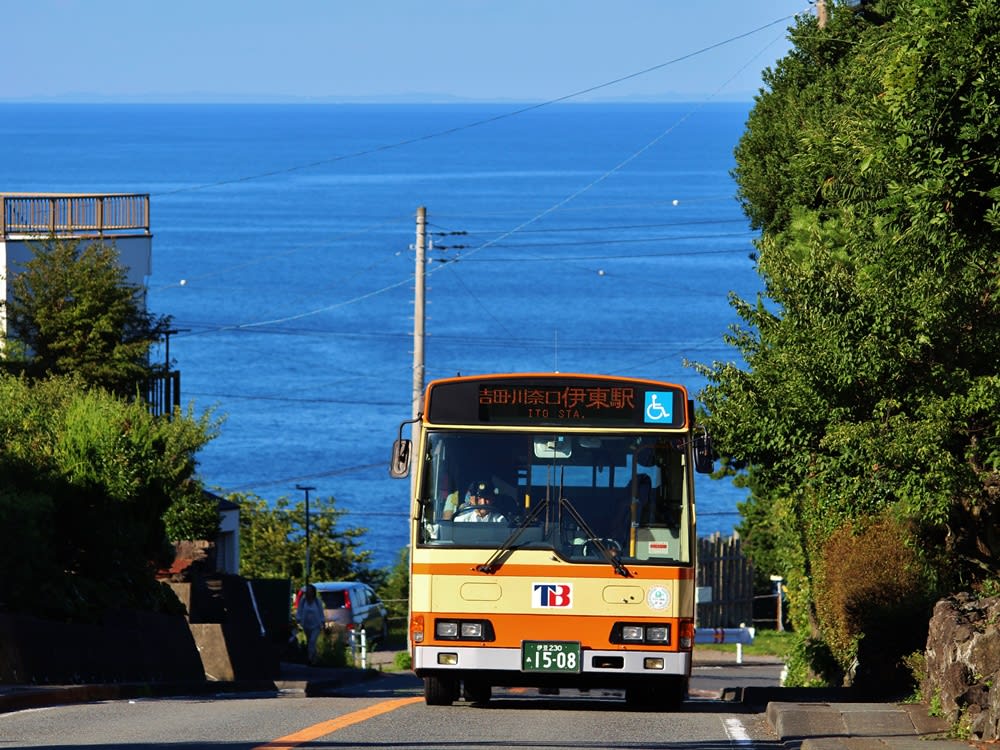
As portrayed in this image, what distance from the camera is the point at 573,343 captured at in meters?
115

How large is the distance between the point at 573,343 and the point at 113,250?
7928cm

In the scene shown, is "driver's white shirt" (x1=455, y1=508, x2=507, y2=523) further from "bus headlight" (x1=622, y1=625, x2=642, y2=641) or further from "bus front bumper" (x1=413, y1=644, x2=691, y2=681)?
"bus headlight" (x1=622, y1=625, x2=642, y2=641)

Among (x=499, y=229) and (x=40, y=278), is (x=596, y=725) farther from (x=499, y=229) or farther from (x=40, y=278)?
(x=499, y=229)

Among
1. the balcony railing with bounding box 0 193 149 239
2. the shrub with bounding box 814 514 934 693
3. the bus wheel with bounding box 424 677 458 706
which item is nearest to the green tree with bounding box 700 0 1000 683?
the shrub with bounding box 814 514 934 693

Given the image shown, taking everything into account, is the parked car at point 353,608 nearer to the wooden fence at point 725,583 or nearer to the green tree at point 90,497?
the wooden fence at point 725,583

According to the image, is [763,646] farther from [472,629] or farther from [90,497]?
[472,629]

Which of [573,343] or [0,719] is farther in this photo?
[573,343]

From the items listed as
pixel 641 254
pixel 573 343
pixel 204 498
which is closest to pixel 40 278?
pixel 204 498

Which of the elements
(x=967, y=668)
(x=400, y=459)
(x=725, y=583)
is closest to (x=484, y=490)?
(x=400, y=459)

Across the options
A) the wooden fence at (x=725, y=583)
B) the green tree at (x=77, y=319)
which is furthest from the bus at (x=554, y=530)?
the wooden fence at (x=725, y=583)

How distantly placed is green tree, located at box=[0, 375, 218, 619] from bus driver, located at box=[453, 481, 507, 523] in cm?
756

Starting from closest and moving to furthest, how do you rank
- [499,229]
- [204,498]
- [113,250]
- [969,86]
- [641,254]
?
[969,86], [204,498], [113,250], [499,229], [641,254]

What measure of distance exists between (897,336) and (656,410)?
3.51 meters

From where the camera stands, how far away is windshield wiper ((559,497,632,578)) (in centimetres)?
1467
